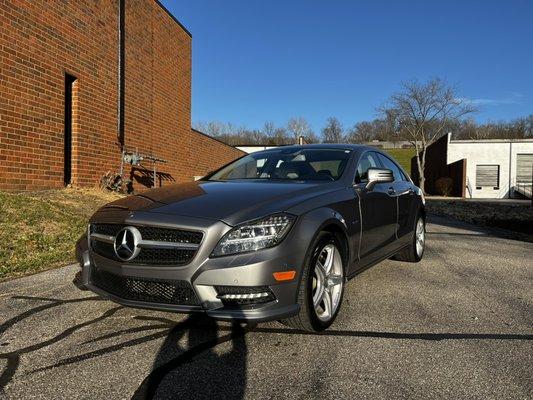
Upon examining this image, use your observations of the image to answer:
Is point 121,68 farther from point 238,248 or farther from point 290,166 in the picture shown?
point 238,248

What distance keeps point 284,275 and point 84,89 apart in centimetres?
925

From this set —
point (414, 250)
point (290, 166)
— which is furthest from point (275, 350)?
point (414, 250)

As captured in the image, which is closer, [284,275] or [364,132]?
[284,275]

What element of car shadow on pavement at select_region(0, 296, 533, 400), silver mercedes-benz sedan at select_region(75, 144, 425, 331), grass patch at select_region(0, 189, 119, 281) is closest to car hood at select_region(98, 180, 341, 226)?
silver mercedes-benz sedan at select_region(75, 144, 425, 331)

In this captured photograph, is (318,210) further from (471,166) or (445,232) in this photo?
(471,166)

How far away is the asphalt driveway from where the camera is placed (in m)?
2.64

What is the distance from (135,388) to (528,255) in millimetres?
6581

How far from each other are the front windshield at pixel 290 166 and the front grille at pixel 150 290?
179 centimetres

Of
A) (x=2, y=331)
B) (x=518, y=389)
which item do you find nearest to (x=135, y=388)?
(x=2, y=331)

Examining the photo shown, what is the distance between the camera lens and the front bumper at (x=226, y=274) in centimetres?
297

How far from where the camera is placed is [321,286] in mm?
3590

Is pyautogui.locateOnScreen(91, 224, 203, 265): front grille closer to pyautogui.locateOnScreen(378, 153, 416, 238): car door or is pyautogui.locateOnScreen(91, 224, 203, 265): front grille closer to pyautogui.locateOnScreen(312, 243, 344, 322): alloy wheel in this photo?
pyautogui.locateOnScreen(312, 243, 344, 322): alloy wheel

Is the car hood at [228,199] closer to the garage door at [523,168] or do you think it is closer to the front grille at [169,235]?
the front grille at [169,235]

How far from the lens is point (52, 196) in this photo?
911 cm
